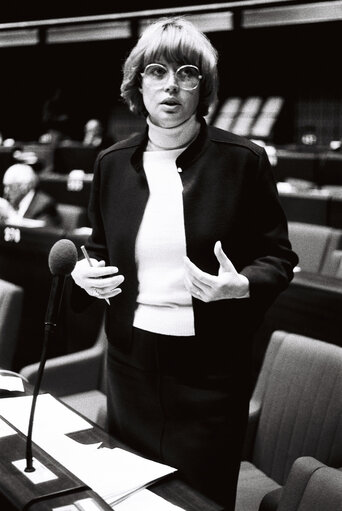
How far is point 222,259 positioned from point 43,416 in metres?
0.57

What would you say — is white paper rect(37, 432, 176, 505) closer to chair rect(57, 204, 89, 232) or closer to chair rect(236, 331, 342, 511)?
chair rect(236, 331, 342, 511)

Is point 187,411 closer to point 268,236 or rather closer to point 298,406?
point 268,236

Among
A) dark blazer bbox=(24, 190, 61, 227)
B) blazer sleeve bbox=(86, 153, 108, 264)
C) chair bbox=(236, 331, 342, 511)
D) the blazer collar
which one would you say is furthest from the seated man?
the blazer collar

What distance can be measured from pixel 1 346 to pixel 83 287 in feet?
4.50

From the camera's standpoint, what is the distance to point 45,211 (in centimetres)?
502

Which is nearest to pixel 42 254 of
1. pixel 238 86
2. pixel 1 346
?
pixel 1 346

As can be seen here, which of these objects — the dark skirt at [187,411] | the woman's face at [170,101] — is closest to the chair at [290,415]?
the dark skirt at [187,411]

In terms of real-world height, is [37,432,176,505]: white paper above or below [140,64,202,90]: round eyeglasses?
below

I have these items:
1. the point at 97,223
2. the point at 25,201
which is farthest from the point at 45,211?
the point at 97,223

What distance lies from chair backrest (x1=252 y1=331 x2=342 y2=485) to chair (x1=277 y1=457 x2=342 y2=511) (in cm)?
67

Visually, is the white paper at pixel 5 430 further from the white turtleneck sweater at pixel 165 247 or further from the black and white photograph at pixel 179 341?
the white turtleneck sweater at pixel 165 247

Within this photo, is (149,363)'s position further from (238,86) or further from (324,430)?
(238,86)

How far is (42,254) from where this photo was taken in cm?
365

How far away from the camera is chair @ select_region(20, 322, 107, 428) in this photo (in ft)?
9.02
